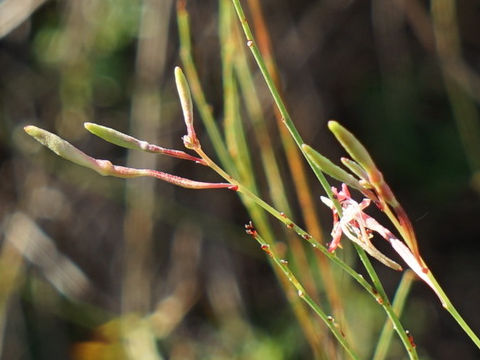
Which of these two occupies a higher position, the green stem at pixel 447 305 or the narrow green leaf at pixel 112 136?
the narrow green leaf at pixel 112 136

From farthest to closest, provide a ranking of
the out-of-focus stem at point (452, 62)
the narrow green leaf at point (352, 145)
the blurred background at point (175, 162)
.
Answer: the blurred background at point (175, 162) < the out-of-focus stem at point (452, 62) < the narrow green leaf at point (352, 145)

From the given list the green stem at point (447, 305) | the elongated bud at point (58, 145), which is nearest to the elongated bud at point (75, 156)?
the elongated bud at point (58, 145)

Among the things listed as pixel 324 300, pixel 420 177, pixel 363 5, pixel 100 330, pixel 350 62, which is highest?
pixel 363 5

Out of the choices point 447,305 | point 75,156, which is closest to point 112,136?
point 75,156

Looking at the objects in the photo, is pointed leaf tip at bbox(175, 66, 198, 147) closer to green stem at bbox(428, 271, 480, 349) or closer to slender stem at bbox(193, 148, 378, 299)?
slender stem at bbox(193, 148, 378, 299)

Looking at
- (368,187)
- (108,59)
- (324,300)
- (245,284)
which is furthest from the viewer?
(245,284)

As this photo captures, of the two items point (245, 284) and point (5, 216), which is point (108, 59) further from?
point (245, 284)

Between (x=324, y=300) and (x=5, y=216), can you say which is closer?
(x=324, y=300)

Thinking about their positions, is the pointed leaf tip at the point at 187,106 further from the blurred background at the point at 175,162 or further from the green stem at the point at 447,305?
the blurred background at the point at 175,162

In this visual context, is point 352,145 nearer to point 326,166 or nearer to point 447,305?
point 326,166

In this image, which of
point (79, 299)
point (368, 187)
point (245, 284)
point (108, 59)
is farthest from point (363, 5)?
point (368, 187)
